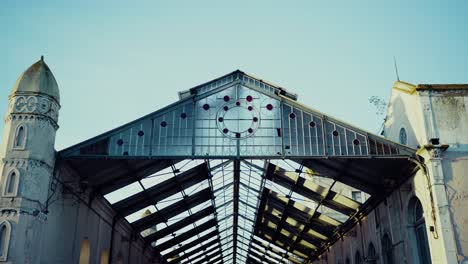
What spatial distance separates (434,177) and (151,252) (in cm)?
2276

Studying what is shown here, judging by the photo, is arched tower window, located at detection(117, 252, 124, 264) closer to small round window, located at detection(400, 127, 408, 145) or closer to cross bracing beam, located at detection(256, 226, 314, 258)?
cross bracing beam, located at detection(256, 226, 314, 258)

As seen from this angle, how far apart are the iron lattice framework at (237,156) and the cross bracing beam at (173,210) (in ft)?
0.20

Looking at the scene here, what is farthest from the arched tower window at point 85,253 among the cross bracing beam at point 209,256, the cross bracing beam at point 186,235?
the cross bracing beam at point 209,256

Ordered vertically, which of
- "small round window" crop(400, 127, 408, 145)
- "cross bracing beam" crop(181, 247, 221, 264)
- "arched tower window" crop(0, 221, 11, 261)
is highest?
"small round window" crop(400, 127, 408, 145)

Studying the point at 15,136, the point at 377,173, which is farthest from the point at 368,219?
the point at 15,136

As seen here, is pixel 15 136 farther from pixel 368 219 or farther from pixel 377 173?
pixel 368 219

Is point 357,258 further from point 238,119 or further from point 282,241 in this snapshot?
point 238,119

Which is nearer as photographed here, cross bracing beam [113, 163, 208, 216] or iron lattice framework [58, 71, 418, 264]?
iron lattice framework [58, 71, 418, 264]

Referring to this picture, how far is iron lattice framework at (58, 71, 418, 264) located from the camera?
53.8ft

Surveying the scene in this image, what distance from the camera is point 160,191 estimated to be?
873 inches

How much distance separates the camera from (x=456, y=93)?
16.3 metres

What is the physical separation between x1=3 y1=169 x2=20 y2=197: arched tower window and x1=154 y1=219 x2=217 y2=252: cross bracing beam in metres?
18.2

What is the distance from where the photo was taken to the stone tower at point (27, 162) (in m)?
13.9

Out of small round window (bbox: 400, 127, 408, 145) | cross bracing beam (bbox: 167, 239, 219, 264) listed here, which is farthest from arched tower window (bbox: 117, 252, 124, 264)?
small round window (bbox: 400, 127, 408, 145)
